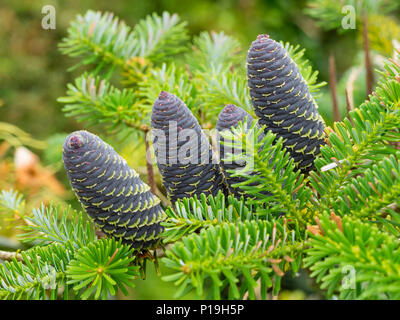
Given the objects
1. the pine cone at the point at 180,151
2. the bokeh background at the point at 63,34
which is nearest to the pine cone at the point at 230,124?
the pine cone at the point at 180,151

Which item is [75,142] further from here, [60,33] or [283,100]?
[60,33]

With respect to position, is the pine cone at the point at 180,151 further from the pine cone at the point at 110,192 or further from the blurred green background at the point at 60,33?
the blurred green background at the point at 60,33

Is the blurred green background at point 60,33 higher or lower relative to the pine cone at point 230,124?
higher

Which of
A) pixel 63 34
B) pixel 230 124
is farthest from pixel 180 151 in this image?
pixel 63 34

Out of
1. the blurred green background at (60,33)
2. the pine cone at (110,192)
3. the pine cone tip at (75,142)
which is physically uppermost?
the blurred green background at (60,33)

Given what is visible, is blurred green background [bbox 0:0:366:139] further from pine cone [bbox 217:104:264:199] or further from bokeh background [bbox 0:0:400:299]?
pine cone [bbox 217:104:264:199]

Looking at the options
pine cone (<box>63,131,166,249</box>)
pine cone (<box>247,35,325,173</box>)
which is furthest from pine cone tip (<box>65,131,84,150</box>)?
pine cone (<box>247,35,325,173</box>)
